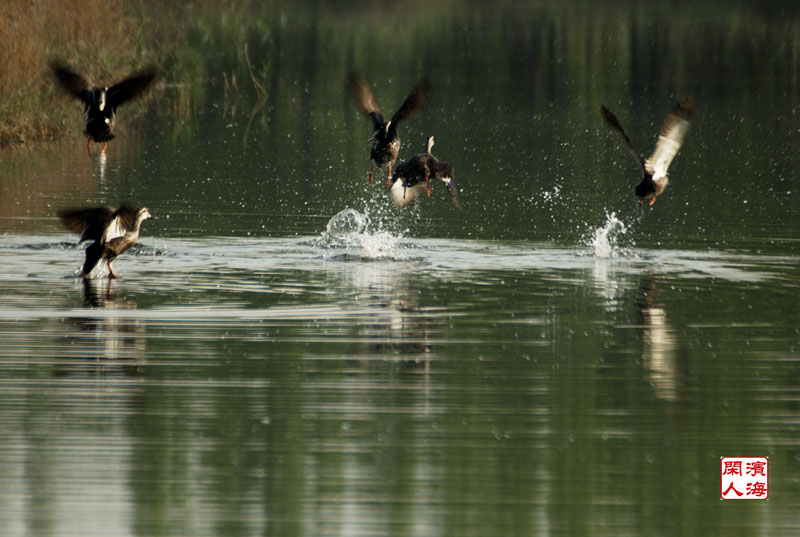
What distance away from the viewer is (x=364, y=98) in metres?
18.1

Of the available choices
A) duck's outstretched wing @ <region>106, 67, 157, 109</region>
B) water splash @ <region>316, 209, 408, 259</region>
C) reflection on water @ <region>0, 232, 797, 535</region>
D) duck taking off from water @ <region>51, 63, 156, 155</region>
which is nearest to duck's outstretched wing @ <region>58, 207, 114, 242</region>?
reflection on water @ <region>0, 232, 797, 535</region>

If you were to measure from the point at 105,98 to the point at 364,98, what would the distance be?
291 cm

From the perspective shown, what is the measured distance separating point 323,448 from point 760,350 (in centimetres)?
444

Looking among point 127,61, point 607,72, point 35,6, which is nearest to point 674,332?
point 35,6

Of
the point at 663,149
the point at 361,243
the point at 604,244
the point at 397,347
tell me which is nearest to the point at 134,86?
the point at 361,243

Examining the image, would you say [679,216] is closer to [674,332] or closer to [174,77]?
[674,332]

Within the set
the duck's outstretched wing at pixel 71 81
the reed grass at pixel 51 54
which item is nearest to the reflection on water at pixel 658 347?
the duck's outstretched wing at pixel 71 81

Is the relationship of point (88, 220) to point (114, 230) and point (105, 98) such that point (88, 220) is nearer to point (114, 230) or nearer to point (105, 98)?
point (114, 230)

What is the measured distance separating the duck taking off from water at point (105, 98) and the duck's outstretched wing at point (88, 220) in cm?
221

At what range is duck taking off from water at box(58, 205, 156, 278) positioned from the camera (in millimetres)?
14797

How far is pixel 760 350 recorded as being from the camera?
12.1 metres

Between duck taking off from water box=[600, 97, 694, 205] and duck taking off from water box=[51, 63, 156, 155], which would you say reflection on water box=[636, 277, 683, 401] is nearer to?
duck taking off from water box=[600, 97, 694, 205]

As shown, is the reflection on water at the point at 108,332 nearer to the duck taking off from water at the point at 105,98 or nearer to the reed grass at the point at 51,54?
the duck taking off from water at the point at 105,98

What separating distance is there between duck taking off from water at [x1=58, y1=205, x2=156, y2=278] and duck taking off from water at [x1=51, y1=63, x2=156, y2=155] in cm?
227
